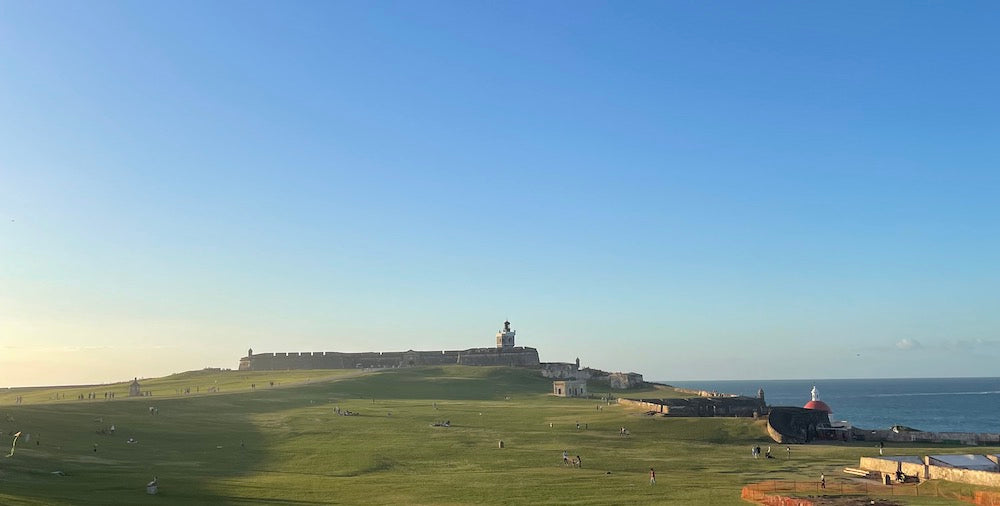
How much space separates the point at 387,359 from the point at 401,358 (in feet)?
8.47

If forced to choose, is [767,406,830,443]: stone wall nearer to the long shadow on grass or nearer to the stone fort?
the long shadow on grass

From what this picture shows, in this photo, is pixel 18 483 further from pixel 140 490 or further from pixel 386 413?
pixel 386 413

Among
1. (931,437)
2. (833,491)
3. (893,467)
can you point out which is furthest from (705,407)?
(833,491)

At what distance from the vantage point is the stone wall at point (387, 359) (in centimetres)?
13600

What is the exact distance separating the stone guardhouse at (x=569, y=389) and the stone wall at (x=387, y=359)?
32437 mm

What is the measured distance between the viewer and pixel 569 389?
329 feet

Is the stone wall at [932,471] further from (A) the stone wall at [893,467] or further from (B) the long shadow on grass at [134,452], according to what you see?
(B) the long shadow on grass at [134,452]

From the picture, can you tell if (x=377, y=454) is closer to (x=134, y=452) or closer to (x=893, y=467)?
(x=134, y=452)

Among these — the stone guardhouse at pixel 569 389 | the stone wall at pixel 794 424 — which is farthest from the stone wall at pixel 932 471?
the stone guardhouse at pixel 569 389

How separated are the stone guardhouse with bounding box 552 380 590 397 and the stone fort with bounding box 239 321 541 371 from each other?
104ft

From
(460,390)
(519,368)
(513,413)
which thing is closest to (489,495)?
(513,413)

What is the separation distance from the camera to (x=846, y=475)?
41.4 m

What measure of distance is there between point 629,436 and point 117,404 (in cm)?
4370

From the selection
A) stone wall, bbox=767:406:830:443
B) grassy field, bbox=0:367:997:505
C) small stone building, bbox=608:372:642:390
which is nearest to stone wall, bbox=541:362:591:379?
small stone building, bbox=608:372:642:390
